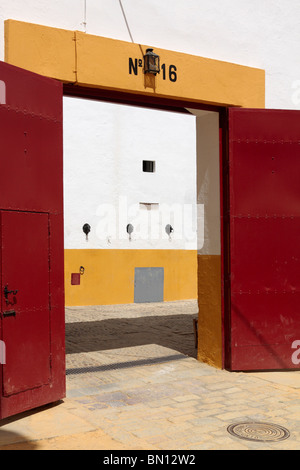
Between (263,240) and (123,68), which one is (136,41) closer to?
(123,68)

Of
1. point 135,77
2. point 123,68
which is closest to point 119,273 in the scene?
point 135,77

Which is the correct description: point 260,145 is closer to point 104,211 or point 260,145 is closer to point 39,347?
point 39,347

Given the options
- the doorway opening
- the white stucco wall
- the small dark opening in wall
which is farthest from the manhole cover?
the small dark opening in wall

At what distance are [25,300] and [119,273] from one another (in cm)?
952

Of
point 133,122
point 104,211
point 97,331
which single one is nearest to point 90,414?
point 97,331

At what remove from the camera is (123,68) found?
6555mm

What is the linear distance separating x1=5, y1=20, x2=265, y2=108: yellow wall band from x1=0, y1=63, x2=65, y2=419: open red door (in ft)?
1.09

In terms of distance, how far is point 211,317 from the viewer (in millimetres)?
7535

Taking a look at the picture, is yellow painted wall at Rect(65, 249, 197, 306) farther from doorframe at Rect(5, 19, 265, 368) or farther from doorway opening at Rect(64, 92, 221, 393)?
doorframe at Rect(5, 19, 265, 368)

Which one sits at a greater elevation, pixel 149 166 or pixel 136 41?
pixel 136 41

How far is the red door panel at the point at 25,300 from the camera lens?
526 cm

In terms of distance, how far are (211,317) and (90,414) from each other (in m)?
2.69

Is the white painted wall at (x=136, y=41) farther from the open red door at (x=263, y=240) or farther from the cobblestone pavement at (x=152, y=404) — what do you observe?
the cobblestone pavement at (x=152, y=404)

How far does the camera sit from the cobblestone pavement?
464 centimetres
